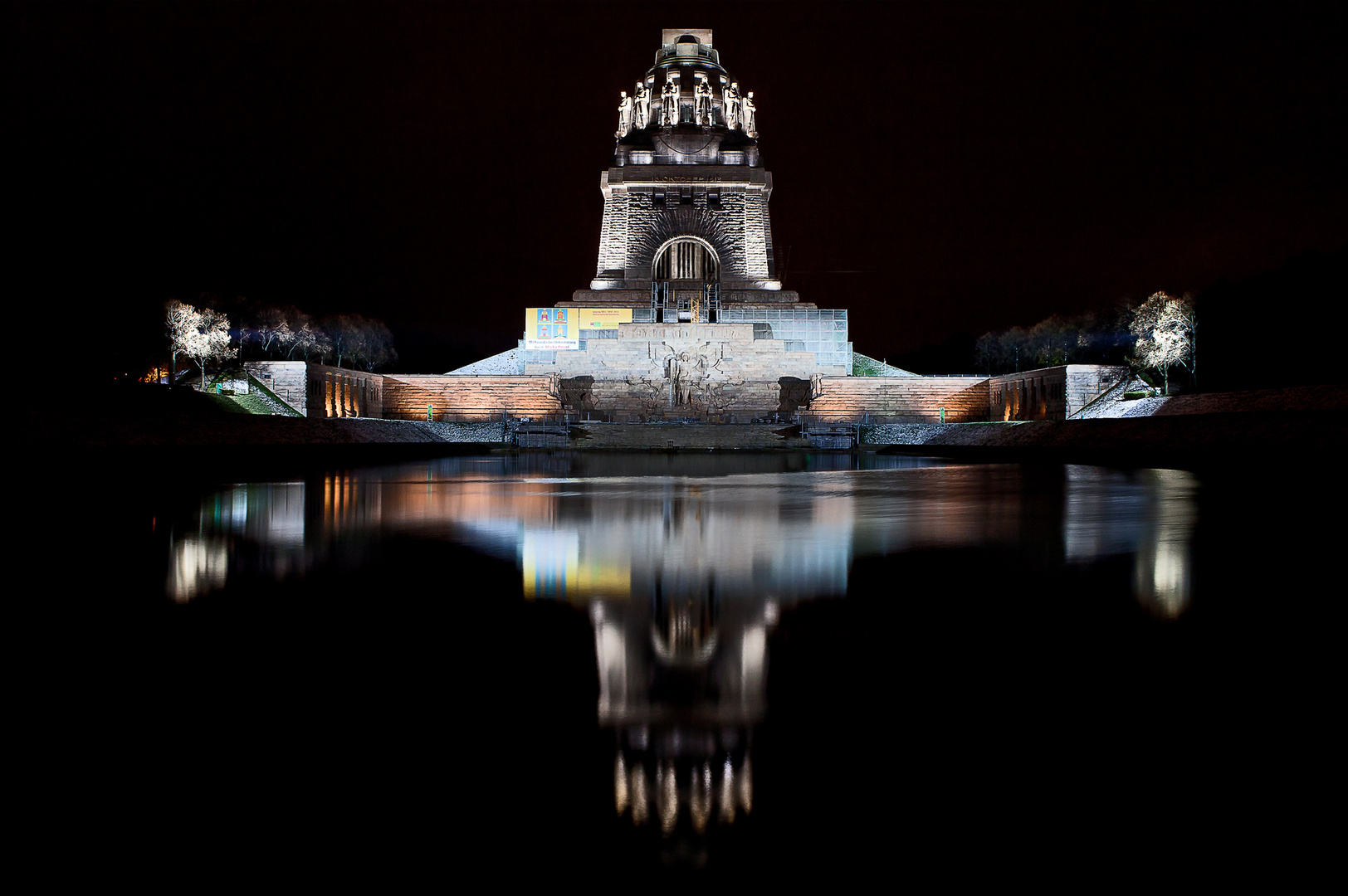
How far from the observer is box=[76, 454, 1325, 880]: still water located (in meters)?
1.71

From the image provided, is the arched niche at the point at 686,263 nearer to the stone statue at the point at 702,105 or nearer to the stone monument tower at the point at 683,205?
the stone monument tower at the point at 683,205

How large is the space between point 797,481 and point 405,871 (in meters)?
11.1

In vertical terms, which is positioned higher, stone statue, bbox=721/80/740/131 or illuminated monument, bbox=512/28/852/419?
stone statue, bbox=721/80/740/131

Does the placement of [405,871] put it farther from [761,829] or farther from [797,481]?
[797,481]

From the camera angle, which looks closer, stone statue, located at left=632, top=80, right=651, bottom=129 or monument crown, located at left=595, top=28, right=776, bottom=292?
monument crown, located at left=595, top=28, right=776, bottom=292

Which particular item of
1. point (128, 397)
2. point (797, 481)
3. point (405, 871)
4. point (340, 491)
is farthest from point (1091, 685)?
point (128, 397)

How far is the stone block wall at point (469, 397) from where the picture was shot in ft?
128

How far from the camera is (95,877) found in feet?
5.08

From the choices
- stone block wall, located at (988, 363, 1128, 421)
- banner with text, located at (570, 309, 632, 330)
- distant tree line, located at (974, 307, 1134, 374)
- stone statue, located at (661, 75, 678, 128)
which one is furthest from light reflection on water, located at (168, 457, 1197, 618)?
stone statue, located at (661, 75, 678, 128)

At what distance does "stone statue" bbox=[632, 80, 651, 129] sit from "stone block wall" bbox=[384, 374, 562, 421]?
2453 cm

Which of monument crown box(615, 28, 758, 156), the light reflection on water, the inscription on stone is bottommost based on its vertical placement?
the light reflection on water

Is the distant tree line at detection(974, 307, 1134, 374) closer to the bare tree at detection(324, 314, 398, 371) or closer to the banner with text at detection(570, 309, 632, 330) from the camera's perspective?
the banner with text at detection(570, 309, 632, 330)

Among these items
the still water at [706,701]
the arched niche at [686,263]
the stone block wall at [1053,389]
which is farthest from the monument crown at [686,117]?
the still water at [706,701]

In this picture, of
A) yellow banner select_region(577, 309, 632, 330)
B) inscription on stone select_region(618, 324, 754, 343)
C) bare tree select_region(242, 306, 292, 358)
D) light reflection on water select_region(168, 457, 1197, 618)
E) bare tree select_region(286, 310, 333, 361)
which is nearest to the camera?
light reflection on water select_region(168, 457, 1197, 618)
